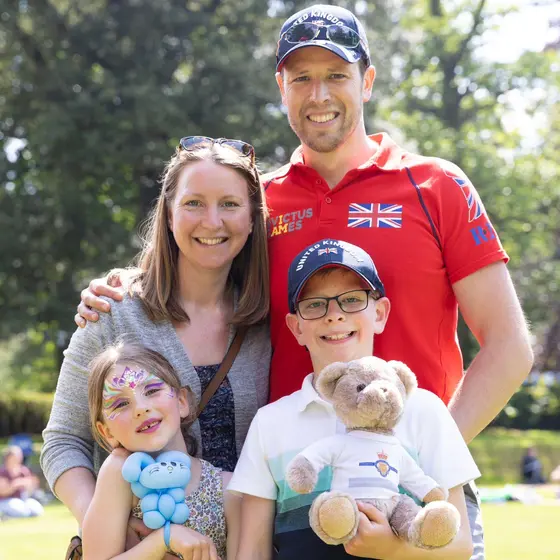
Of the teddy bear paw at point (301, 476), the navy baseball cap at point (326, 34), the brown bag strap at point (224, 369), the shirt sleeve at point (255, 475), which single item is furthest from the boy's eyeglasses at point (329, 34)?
the teddy bear paw at point (301, 476)

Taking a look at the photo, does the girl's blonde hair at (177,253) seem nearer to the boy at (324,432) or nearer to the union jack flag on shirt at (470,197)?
the boy at (324,432)

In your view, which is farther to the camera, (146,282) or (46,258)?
(46,258)

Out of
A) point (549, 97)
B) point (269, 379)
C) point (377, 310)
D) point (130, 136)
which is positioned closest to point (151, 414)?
point (269, 379)

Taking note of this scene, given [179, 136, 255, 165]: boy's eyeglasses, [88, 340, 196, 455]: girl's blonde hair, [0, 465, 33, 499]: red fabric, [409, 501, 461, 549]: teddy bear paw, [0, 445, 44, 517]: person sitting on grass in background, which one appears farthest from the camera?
[0, 465, 33, 499]: red fabric

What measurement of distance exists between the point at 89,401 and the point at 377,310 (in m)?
1.17

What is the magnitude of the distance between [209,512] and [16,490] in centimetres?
1542

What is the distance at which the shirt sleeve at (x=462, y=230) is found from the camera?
350 centimetres

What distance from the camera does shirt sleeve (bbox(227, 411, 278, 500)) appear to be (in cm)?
308

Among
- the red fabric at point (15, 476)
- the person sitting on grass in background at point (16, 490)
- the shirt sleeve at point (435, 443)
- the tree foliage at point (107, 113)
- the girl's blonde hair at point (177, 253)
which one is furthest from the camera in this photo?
the tree foliage at point (107, 113)

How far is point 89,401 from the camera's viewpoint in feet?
11.2

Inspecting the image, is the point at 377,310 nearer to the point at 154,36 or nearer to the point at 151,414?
the point at 151,414

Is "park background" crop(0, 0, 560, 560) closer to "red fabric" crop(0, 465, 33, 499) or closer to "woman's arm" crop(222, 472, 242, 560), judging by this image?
"red fabric" crop(0, 465, 33, 499)

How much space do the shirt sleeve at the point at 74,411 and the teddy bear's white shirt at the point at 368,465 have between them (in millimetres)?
1117

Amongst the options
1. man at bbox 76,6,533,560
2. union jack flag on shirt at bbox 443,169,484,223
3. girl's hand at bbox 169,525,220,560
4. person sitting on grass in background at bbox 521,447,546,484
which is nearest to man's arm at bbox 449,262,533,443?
man at bbox 76,6,533,560
